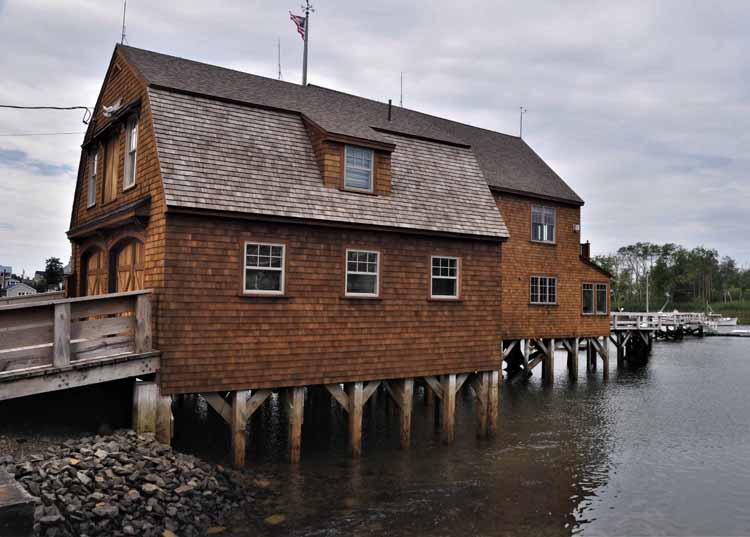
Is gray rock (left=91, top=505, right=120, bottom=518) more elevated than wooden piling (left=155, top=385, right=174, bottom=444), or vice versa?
wooden piling (left=155, top=385, right=174, bottom=444)

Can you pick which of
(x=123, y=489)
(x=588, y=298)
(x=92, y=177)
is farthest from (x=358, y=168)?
(x=588, y=298)

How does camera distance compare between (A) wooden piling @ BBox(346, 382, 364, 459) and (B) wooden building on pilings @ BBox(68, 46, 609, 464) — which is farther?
(A) wooden piling @ BBox(346, 382, 364, 459)

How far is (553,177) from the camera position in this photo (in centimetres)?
2873

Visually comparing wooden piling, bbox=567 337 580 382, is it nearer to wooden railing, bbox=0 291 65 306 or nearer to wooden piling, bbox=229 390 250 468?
wooden piling, bbox=229 390 250 468

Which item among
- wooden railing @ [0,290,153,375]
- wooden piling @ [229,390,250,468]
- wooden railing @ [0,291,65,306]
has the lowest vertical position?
wooden piling @ [229,390,250,468]

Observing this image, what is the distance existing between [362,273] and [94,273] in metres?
7.47

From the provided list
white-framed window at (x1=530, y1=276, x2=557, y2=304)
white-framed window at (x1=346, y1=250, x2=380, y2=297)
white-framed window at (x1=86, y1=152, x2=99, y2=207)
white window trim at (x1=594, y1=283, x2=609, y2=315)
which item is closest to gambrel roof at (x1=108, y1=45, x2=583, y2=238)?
white-framed window at (x1=346, y1=250, x2=380, y2=297)

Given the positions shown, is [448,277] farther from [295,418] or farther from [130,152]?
[130,152]

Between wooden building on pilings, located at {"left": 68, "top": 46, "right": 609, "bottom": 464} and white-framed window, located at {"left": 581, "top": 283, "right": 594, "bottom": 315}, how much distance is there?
45.8 ft

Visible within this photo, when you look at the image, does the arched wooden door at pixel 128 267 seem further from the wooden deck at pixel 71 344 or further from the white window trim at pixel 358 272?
the white window trim at pixel 358 272

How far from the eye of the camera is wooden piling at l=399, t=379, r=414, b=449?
48.5 feet

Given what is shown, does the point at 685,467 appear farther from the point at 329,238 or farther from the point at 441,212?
the point at 329,238

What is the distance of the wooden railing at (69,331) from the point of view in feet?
32.4

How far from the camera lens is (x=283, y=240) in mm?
12680
